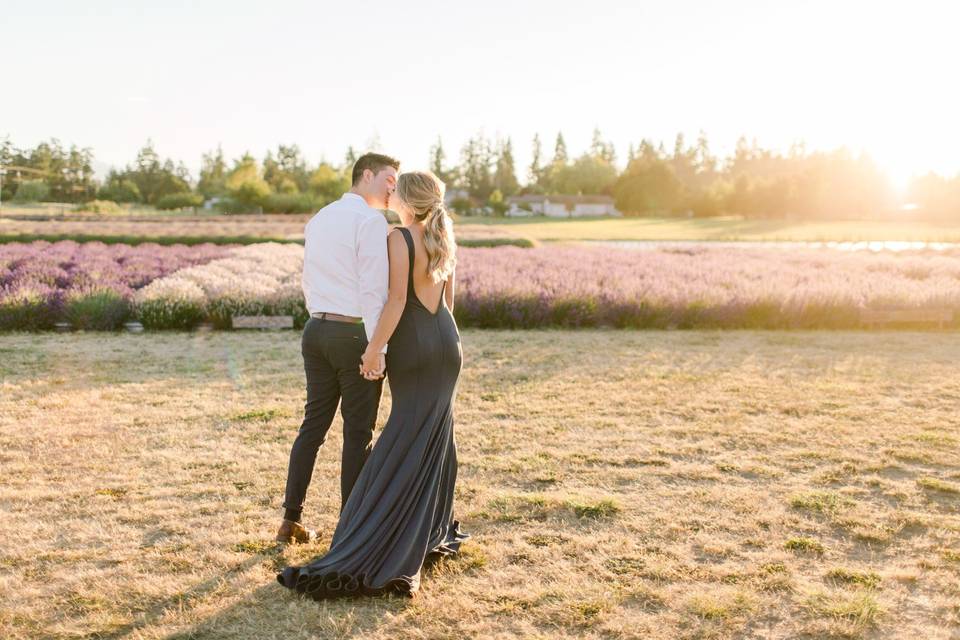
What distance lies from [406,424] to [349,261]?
92 centimetres

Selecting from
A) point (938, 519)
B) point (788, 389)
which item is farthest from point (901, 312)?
point (938, 519)

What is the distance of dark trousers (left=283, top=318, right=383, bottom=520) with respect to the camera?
3969 mm

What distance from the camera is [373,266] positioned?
3787mm

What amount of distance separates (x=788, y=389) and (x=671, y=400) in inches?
62.7

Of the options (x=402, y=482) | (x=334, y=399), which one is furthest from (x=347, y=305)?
(x=402, y=482)

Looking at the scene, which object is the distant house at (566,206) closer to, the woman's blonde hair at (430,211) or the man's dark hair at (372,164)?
the man's dark hair at (372,164)

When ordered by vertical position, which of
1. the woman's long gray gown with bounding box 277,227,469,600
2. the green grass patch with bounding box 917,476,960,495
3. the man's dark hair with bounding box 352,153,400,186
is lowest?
the green grass patch with bounding box 917,476,960,495

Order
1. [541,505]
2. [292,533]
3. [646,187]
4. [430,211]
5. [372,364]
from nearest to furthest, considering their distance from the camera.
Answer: [430,211] → [372,364] → [292,533] → [541,505] → [646,187]

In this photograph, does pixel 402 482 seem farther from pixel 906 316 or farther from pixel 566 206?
pixel 566 206

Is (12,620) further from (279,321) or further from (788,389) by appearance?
(279,321)

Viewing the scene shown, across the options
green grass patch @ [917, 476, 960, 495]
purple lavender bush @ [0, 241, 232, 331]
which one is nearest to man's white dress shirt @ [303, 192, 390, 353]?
green grass patch @ [917, 476, 960, 495]

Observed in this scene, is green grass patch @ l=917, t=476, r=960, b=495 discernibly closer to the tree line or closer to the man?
the man

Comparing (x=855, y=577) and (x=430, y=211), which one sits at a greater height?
(x=430, y=211)

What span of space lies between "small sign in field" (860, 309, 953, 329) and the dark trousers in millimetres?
12122
